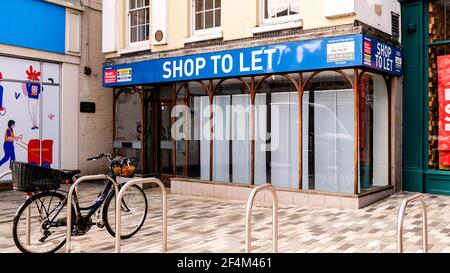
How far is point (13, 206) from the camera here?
29.0 ft

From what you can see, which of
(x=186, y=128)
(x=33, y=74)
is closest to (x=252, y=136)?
(x=186, y=128)

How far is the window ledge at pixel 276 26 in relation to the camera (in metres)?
8.89

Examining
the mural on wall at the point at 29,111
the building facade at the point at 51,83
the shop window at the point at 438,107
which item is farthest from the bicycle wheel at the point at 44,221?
the shop window at the point at 438,107

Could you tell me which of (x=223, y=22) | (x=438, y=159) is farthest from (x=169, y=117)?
(x=438, y=159)

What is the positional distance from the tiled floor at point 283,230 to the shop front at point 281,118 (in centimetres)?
83

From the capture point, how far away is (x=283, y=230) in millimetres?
6746

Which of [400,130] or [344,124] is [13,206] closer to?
[344,124]

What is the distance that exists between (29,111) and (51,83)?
1.04 metres

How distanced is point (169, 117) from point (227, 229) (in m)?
5.45

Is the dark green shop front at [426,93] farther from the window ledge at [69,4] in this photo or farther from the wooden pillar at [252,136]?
the window ledge at [69,4]

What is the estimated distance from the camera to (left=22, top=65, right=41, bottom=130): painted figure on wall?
11.5 meters

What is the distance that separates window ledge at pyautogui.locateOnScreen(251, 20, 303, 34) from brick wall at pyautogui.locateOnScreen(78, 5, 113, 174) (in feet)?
18.9

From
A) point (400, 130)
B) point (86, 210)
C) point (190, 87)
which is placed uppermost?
point (190, 87)

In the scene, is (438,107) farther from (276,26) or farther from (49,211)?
(49,211)
